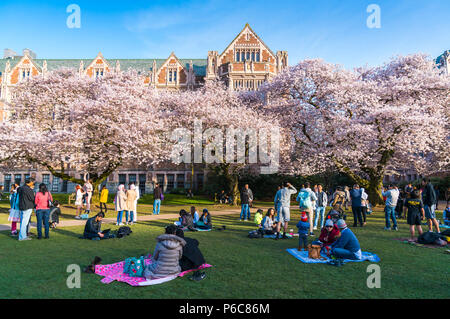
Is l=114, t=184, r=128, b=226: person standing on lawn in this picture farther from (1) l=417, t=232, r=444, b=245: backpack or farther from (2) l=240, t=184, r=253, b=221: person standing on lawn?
(1) l=417, t=232, r=444, b=245: backpack

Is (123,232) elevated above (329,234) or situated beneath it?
situated beneath

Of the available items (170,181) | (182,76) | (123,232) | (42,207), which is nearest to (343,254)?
(123,232)

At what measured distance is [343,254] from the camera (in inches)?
300

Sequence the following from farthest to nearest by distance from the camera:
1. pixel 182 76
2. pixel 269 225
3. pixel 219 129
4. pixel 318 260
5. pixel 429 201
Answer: pixel 182 76 < pixel 219 129 < pixel 269 225 < pixel 429 201 < pixel 318 260

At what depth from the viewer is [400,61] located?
83.0 ft

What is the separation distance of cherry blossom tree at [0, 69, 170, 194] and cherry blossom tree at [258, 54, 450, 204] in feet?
41.1

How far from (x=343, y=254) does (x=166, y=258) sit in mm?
4644

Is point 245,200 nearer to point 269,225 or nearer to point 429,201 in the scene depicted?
point 269,225

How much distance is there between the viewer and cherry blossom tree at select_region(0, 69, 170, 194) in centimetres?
2150

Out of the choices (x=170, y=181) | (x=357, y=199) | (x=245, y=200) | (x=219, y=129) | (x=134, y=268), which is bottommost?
(x=134, y=268)

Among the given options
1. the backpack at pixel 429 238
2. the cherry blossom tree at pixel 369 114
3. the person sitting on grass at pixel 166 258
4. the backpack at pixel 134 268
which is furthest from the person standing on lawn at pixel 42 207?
the cherry blossom tree at pixel 369 114

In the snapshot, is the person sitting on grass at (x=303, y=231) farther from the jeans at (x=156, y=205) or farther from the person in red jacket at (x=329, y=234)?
the jeans at (x=156, y=205)

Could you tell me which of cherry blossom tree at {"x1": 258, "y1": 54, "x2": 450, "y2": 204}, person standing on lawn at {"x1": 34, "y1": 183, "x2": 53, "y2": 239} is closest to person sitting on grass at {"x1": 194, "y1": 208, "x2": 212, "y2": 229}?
person standing on lawn at {"x1": 34, "y1": 183, "x2": 53, "y2": 239}
